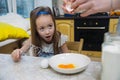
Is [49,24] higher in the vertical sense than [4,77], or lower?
higher

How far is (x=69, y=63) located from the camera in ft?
2.86

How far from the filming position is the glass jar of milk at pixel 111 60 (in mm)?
586

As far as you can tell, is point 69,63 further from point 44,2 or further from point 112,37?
point 44,2

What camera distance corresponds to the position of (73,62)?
87 centimetres

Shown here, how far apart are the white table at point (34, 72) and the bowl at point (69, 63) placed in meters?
0.02

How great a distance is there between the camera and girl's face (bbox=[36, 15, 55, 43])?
1249 millimetres

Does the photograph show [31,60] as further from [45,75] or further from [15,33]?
[15,33]

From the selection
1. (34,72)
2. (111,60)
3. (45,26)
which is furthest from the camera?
(45,26)

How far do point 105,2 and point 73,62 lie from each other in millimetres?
418

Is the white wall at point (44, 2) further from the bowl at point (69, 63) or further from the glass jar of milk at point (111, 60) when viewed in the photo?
the glass jar of milk at point (111, 60)

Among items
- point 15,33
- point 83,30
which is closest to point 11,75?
point 15,33

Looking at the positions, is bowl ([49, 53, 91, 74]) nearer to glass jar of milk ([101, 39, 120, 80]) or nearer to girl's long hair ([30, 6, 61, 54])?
glass jar of milk ([101, 39, 120, 80])

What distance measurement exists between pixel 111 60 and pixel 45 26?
2.46 ft

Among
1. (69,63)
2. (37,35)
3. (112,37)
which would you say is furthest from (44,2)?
(112,37)
